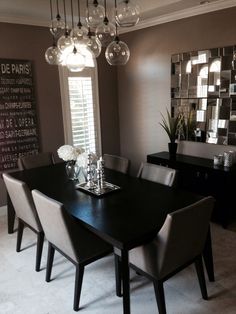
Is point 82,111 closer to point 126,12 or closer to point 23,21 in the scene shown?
point 23,21

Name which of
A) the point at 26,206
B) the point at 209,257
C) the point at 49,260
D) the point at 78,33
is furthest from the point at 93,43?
the point at 209,257

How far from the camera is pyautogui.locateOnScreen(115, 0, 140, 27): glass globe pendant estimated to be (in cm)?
234

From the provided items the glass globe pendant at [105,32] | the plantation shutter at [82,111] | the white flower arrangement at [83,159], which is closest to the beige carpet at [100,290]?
the white flower arrangement at [83,159]

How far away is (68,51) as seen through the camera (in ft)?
9.05

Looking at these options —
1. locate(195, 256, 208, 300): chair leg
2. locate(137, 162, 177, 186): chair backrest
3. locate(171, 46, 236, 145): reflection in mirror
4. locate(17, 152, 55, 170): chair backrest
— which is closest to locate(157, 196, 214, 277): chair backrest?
locate(195, 256, 208, 300): chair leg

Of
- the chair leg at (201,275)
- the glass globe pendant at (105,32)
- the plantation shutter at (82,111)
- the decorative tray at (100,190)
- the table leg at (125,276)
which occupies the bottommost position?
the chair leg at (201,275)

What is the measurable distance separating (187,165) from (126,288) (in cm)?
220

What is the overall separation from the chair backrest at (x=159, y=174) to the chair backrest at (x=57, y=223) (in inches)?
42.1

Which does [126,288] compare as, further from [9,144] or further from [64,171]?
[9,144]

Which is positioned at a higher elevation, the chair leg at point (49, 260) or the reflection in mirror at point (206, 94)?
the reflection in mirror at point (206, 94)

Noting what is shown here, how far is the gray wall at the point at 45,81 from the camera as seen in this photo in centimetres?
405

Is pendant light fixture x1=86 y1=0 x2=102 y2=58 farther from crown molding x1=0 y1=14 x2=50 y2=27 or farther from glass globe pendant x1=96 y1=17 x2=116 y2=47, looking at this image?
crown molding x1=0 y1=14 x2=50 y2=27

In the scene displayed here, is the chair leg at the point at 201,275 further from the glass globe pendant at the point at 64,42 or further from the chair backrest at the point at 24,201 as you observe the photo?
the glass globe pendant at the point at 64,42

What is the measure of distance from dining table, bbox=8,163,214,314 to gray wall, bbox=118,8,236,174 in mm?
1604
